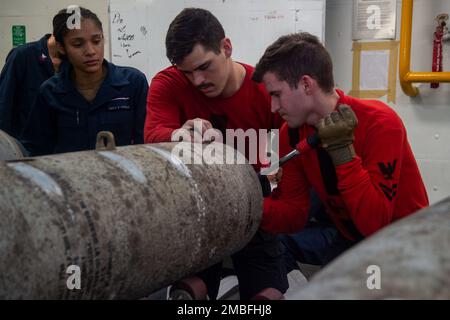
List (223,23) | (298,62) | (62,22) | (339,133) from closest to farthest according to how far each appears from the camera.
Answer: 1. (339,133)
2. (298,62)
3. (62,22)
4. (223,23)

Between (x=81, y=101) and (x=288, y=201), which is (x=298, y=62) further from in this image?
(x=81, y=101)

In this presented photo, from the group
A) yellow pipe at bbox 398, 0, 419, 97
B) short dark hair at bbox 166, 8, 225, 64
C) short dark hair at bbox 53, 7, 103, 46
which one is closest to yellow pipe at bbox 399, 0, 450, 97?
yellow pipe at bbox 398, 0, 419, 97

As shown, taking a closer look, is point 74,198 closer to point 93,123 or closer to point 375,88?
point 93,123

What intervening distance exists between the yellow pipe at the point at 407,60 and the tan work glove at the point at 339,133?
108 cm

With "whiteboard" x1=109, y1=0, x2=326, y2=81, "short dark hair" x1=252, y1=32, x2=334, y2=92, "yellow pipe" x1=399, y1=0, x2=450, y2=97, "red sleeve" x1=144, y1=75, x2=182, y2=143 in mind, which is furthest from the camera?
"whiteboard" x1=109, y1=0, x2=326, y2=81

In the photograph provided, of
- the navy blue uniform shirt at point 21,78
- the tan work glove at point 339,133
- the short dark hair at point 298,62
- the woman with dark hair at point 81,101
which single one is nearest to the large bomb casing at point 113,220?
the tan work glove at point 339,133

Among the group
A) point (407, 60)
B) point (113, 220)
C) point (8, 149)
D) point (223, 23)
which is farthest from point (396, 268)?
point (223, 23)

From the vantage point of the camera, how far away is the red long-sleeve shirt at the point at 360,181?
43.0 inches

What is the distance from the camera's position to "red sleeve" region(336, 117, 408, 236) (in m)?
1.07

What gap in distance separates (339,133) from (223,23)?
1.46m

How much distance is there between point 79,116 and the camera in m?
1.56

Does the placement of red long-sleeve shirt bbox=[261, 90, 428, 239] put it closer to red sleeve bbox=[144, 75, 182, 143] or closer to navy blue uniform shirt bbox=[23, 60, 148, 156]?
red sleeve bbox=[144, 75, 182, 143]

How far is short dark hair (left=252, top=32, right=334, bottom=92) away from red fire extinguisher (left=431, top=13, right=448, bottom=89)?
1005mm

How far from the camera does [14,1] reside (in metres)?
2.71
